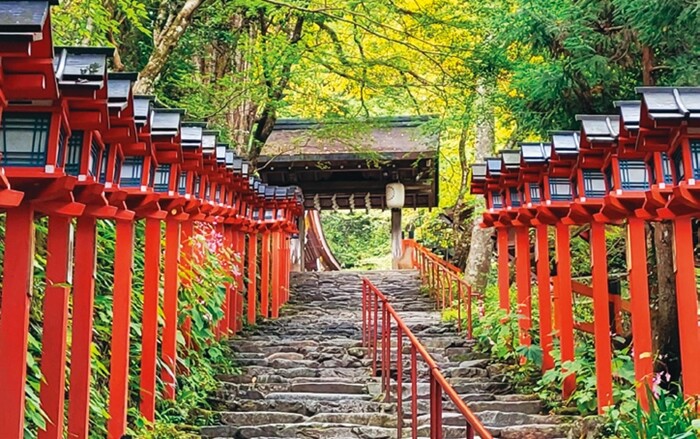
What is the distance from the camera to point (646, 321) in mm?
5746

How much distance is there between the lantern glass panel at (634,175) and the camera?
18.6 feet

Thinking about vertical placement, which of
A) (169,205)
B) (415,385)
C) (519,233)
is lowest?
(415,385)

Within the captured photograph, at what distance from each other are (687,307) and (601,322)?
1397 mm

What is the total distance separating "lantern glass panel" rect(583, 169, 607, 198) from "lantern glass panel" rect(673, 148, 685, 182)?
62.1 inches

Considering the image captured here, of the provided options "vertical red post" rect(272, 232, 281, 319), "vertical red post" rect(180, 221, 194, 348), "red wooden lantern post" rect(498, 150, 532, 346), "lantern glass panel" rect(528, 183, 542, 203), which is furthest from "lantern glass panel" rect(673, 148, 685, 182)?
"vertical red post" rect(272, 232, 281, 319)

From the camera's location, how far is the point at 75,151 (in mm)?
3725

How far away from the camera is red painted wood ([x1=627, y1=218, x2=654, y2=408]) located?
5684 mm

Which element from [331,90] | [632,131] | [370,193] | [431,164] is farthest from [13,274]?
[370,193]

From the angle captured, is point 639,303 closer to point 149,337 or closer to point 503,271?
point 503,271

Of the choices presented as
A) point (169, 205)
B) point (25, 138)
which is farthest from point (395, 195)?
point (25, 138)

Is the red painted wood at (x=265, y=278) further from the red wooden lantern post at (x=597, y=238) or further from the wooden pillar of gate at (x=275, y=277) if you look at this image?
the red wooden lantern post at (x=597, y=238)

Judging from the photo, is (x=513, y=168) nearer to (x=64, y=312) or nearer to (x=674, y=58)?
(x=674, y=58)

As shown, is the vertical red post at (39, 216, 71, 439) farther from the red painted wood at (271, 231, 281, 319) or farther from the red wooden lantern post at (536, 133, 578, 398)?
the red painted wood at (271, 231, 281, 319)

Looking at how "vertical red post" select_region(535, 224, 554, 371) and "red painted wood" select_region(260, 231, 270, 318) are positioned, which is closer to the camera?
"vertical red post" select_region(535, 224, 554, 371)
